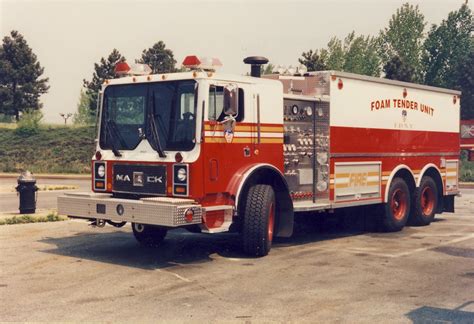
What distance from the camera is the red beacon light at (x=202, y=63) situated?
350 inches

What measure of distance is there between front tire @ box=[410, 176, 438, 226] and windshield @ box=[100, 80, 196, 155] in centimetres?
635

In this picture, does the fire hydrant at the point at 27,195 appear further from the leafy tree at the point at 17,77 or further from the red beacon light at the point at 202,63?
the leafy tree at the point at 17,77

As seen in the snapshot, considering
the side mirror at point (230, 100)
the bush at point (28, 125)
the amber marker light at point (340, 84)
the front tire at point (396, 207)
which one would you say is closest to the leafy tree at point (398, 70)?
the bush at point (28, 125)

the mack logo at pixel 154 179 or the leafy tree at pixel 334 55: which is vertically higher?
the leafy tree at pixel 334 55

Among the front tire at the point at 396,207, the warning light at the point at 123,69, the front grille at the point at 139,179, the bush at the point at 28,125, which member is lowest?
the front tire at the point at 396,207

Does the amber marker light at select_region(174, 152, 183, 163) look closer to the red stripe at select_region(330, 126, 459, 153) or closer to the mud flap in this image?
the mud flap

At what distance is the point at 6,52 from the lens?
192 feet

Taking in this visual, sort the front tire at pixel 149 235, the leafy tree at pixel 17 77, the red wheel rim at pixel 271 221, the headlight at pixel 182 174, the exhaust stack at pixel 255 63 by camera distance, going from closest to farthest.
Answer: the headlight at pixel 182 174
the red wheel rim at pixel 271 221
the front tire at pixel 149 235
the exhaust stack at pixel 255 63
the leafy tree at pixel 17 77

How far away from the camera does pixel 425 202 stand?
13.8m

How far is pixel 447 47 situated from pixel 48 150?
124ft

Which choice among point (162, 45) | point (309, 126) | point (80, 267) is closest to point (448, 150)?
point (309, 126)

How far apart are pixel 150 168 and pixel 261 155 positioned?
173cm

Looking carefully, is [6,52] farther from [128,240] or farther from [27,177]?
[128,240]

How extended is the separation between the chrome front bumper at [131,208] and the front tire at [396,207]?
16.8 feet
